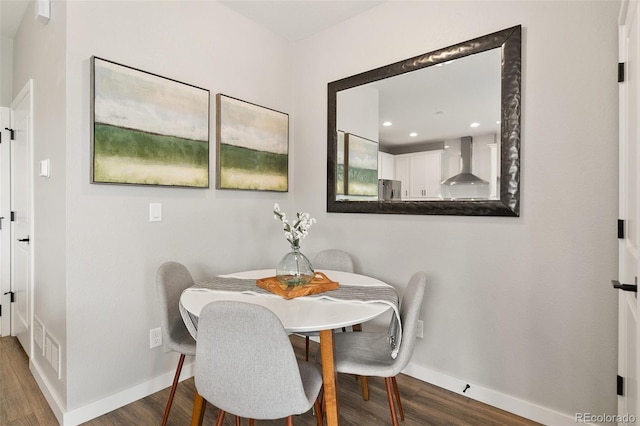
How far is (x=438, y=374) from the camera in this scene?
2225 mm

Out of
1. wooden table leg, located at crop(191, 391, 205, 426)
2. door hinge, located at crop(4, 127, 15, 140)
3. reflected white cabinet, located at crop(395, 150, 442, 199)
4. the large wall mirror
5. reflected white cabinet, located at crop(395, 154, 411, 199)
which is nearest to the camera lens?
wooden table leg, located at crop(191, 391, 205, 426)

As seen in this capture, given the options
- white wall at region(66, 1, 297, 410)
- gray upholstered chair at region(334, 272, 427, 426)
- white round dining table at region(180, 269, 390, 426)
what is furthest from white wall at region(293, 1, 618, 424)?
white wall at region(66, 1, 297, 410)

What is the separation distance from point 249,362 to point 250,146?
1862mm

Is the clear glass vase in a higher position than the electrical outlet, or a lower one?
higher

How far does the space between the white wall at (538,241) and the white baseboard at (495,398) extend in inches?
0.6

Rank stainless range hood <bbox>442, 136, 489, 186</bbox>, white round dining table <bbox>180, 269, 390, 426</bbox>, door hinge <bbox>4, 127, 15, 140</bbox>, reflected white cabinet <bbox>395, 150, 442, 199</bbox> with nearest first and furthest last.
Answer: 1. white round dining table <bbox>180, 269, 390, 426</bbox>
2. stainless range hood <bbox>442, 136, 489, 186</bbox>
3. reflected white cabinet <bbox>395, 150, 442, 199</bbox>
4. door hinge <bbox>4, 127, 15, 140</bbox>

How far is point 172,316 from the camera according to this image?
179cm

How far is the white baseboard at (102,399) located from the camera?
1.79 m

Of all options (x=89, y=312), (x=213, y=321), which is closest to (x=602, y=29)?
(x=213, y=321)

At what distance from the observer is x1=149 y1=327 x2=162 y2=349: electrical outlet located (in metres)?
2.12

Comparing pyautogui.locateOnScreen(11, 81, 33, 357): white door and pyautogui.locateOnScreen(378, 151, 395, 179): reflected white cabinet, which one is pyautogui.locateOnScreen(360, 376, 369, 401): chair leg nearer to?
pyautogui.locateOnScreen(378, 151, 395, 179): reflected white cabinet

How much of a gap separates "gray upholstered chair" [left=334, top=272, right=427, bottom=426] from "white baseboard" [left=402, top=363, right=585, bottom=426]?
1.66 feet

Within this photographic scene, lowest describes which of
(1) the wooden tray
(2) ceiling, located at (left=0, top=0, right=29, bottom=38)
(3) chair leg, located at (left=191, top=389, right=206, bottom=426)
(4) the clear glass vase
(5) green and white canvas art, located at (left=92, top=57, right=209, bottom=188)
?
(3) chair leg, located at (left=191, top=389, right=206, bottom=426)

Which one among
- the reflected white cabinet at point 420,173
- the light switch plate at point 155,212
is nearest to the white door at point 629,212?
the reflected white cabinet at point 420,173
